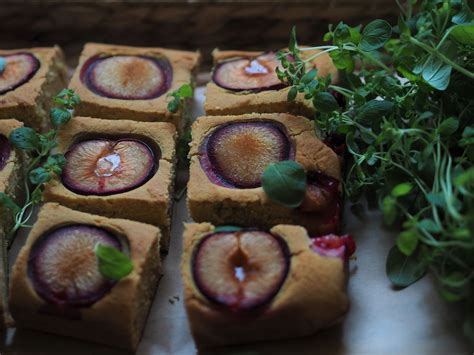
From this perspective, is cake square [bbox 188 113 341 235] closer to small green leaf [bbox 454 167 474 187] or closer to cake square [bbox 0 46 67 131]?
small green leaf [bbox 454 167 474 187]

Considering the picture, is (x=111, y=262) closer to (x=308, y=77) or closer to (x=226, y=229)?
(x=226, y=229)

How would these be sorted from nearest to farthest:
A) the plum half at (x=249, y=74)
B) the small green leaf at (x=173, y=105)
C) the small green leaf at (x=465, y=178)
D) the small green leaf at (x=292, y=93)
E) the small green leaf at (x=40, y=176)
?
the small green leaf at (x=465, y=178) → the small green leaf at (x=40, y=176) → the small green leaf at (x=292, y=93) → the small green leaf at (x=173, y=105) → the plum half at (x=249, y=74)

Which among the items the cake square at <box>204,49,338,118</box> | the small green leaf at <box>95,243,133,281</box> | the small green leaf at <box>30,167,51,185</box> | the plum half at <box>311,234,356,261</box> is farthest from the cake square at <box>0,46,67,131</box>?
the plum half at <box>311,234,356,261</box>

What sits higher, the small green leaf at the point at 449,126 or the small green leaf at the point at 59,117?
the small green leaf at the point at 449,126

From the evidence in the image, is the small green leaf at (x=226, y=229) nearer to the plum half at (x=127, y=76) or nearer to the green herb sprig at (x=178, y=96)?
the green herb sprig at (x=178, y=96)

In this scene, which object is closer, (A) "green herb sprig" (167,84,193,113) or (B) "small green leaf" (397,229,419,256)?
(B) "small green leaf" (397,229,419,256)

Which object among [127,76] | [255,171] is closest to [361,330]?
[255,171]

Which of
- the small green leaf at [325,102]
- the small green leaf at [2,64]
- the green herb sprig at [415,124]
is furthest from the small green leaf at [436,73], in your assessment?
the small green leaf at [2,64]
